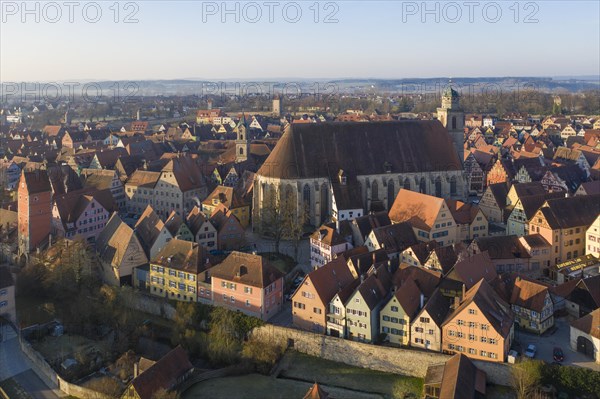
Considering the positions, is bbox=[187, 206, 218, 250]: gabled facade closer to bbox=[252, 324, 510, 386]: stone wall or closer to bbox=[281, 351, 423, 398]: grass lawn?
bbox=[252, 324, 510, 386]: stone wall

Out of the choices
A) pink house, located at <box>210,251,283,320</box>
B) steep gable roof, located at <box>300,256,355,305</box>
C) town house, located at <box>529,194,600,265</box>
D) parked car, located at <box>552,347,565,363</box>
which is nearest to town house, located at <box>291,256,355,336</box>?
steep gable roof, located at <box>300,256,355,305</box>

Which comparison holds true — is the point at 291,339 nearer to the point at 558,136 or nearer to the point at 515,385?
the point at 515,385

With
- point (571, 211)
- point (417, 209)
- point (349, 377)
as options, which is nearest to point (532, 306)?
point (349, 377)

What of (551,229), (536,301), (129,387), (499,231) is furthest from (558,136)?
(129,387)

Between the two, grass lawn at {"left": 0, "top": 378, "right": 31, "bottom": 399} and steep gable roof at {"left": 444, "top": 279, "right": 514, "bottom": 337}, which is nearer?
grass lawn at {"left": 0, "top": 378, "right": 31, "bottom": 399}

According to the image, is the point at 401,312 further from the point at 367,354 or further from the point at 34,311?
the point at 34,311

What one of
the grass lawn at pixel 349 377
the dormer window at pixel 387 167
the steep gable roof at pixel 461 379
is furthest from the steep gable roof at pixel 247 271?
the dormer window at pixel 387 167
